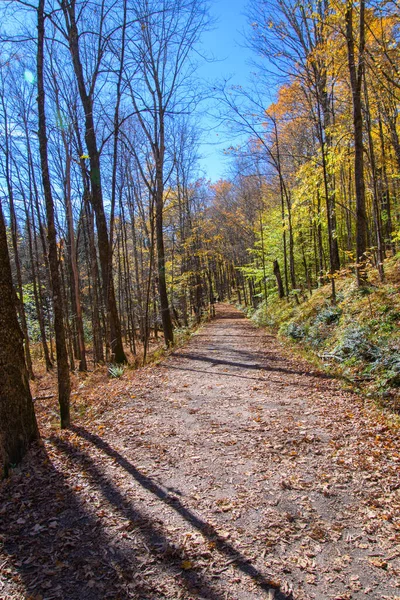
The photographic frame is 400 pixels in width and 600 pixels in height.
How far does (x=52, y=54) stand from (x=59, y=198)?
24.9 ft

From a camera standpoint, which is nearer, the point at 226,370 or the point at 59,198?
the point at 226,370

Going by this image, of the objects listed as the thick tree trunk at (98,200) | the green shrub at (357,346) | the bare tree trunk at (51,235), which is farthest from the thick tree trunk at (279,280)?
the bare tree trunk at (51,235)

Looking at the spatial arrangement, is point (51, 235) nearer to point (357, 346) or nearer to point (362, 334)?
point (357, 346)

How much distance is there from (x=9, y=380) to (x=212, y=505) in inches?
116

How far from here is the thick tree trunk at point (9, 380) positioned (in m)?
4.23

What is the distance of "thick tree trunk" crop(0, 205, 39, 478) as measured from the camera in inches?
167

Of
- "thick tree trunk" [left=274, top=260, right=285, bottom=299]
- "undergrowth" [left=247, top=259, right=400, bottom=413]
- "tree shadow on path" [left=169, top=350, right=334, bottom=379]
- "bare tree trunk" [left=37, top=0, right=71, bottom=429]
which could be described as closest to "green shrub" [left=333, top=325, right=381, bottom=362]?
"undergrowth" [left=247, top=259, right=400, bottom=413]

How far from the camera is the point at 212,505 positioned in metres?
3.21

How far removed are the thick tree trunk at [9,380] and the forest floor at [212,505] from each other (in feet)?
0.88

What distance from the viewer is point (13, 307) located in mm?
4391

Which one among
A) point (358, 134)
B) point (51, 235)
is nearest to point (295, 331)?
point (358, 134)

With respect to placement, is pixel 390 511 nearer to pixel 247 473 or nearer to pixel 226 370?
pixel 247 473

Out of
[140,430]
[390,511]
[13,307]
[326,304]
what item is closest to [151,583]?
[390,511]

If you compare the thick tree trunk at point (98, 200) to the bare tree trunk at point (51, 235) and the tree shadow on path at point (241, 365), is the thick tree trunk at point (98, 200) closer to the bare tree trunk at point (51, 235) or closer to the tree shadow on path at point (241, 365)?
the tree shadow on path at point (241, 365)
